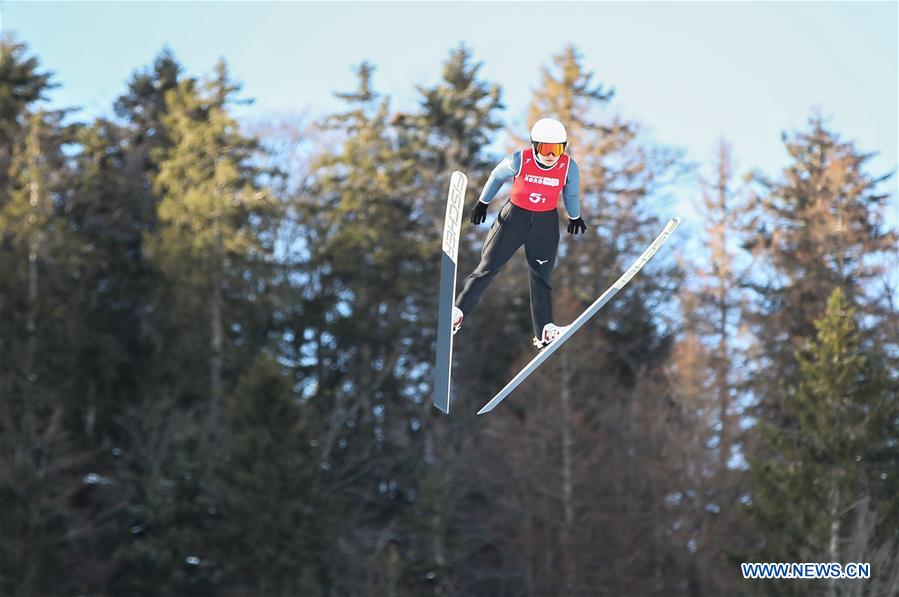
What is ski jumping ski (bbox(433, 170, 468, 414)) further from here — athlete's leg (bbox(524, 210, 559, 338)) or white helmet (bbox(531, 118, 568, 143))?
white helmet (bbox(531, 118, 568, 143))

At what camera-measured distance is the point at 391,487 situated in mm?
35250

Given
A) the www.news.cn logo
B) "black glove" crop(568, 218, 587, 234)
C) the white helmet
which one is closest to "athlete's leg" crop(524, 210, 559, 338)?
"black glove" crop(568, 218, 587, 234)

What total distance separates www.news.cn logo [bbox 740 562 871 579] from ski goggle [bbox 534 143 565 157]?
54.1 ft

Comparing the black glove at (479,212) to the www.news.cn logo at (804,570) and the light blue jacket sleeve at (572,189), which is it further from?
the www.news.cn logo at (804,570)

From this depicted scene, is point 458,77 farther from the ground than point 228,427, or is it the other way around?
point 458,77

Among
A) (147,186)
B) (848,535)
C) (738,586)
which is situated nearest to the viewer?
(848,535)

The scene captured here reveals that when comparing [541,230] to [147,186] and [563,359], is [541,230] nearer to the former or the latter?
[563,359]

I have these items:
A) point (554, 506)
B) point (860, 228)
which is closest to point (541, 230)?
point (554, 506)

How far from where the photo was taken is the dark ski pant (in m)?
9.40

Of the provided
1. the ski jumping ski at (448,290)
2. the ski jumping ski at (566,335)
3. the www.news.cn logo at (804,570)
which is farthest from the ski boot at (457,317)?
the www.news.cn logo at (804,570)

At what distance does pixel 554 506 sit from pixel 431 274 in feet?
25.4

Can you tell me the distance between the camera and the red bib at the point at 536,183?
9148mm

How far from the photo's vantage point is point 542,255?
9.56 metres

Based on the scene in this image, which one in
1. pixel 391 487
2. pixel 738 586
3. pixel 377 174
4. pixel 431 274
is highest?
pixel 377 174
